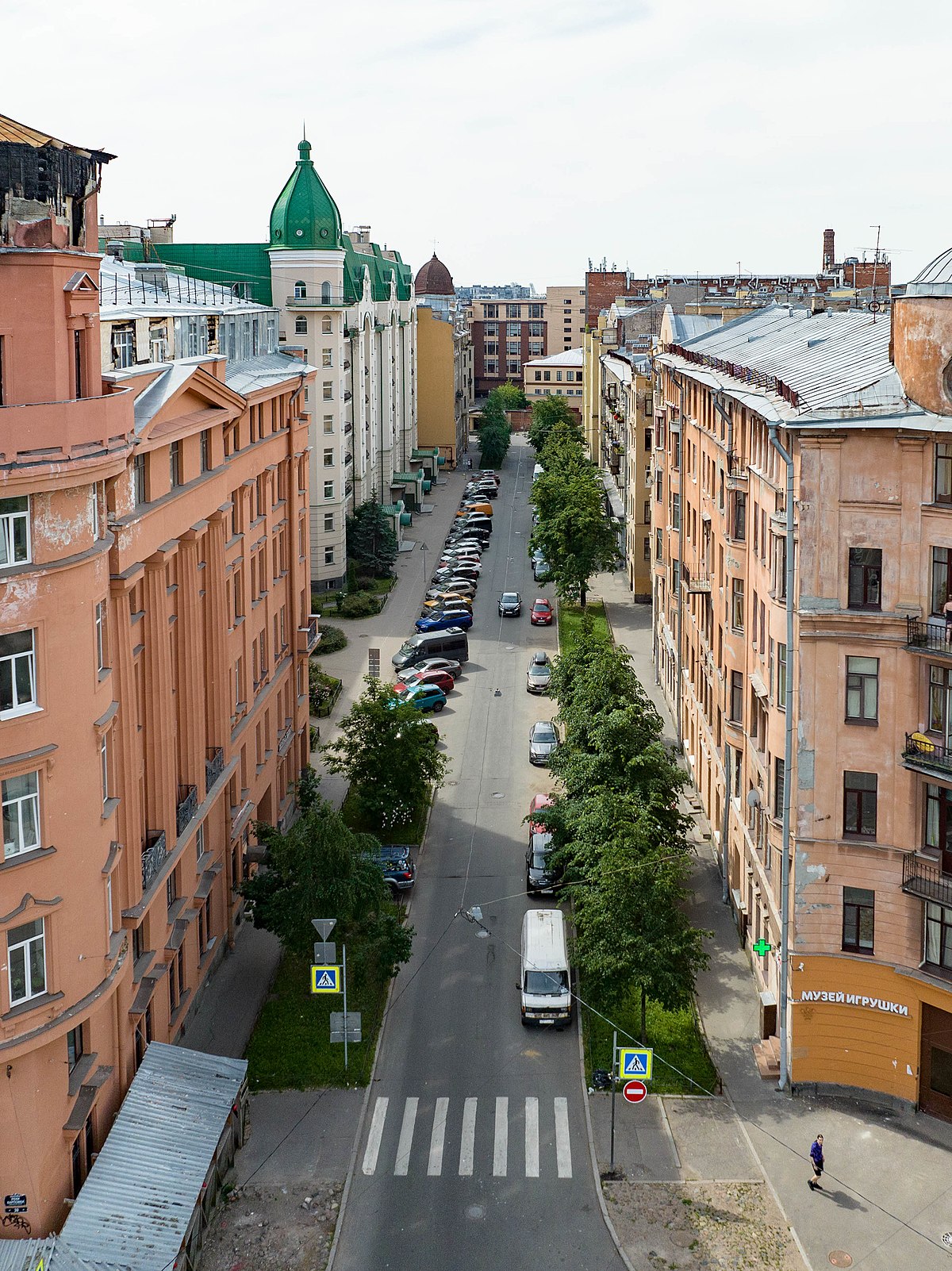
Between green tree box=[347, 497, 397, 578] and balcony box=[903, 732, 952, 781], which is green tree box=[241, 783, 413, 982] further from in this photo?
green tree box=[347, 497, 397, 578]

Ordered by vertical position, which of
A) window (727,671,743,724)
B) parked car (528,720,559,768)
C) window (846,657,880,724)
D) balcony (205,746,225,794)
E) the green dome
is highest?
the green dome

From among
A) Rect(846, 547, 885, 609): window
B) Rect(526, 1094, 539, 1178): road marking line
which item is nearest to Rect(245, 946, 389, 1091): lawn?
Rect(526, 1094, 539, 1178): road marking line

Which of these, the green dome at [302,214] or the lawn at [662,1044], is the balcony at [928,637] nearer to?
the lawn at [662,1044]

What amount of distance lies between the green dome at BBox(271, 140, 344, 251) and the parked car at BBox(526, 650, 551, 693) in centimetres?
3022

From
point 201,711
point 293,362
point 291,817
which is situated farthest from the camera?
point 293,362

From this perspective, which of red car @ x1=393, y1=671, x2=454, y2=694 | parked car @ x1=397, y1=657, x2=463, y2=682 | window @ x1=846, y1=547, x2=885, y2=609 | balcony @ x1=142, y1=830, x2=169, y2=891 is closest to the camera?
balcony @ x1=142, y1=830, x2=169, y2=891

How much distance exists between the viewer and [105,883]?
27109 millimetres

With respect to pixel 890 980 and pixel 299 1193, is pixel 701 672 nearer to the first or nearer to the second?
pixel 890 980

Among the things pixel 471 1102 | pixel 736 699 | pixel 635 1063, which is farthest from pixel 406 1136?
pixel 736 699

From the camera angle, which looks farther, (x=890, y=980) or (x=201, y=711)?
(x=201, y=711)

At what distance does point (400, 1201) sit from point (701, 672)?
27375 mm

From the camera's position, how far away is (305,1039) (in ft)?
118

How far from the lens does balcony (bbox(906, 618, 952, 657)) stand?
99.4 feet

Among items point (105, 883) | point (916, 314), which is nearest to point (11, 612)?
point (105, 883)
